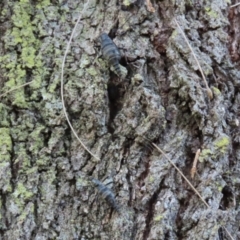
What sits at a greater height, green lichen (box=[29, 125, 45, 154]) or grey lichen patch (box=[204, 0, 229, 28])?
grey lichen patch (box=[204, 0, 229, 28])

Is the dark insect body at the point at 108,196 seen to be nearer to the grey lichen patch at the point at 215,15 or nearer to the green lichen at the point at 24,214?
the green lichen at the point at 24,214

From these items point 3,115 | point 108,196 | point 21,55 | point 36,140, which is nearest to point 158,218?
point 108,196

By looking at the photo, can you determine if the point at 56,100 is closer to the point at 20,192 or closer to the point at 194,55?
the point at 20,192

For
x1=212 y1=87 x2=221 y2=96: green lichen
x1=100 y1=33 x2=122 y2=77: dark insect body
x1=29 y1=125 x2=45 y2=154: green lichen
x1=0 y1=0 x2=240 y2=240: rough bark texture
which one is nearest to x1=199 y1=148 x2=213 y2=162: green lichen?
x1=0 y1=0 x2=240 y2=240: rough bark texture

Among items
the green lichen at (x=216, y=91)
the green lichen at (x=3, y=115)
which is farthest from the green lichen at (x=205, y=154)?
the green lichen at (x=3, y=115)

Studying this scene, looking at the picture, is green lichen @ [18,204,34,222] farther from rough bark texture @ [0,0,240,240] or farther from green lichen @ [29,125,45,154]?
green lichen @ [29,125,45,154]

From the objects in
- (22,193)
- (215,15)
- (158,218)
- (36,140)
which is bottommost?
(158,218)

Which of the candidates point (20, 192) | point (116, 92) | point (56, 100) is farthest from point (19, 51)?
point (20, 192)

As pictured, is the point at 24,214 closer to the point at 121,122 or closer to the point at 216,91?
the point at 121,122
